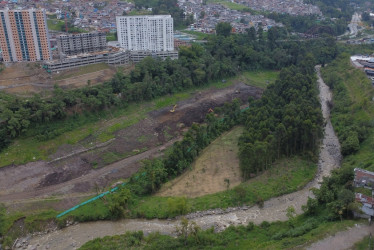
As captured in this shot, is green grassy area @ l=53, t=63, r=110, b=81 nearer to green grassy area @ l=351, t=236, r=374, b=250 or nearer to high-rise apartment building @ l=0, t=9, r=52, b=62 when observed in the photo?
high-rise apartment building @ l=0, t=9, r=52, b=62

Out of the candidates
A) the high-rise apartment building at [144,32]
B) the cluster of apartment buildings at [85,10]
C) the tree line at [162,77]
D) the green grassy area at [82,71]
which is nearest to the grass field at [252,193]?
the tree line at [162,77]

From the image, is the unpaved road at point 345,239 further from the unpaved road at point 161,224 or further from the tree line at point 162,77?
the tree line at point 162,77

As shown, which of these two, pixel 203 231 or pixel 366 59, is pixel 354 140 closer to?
pixel 203 231

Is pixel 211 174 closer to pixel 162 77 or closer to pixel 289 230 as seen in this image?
pixel 289 230

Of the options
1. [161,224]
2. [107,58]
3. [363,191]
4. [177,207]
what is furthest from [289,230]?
[107,58]

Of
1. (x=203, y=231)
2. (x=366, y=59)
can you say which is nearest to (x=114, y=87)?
(x=203, y=231)
